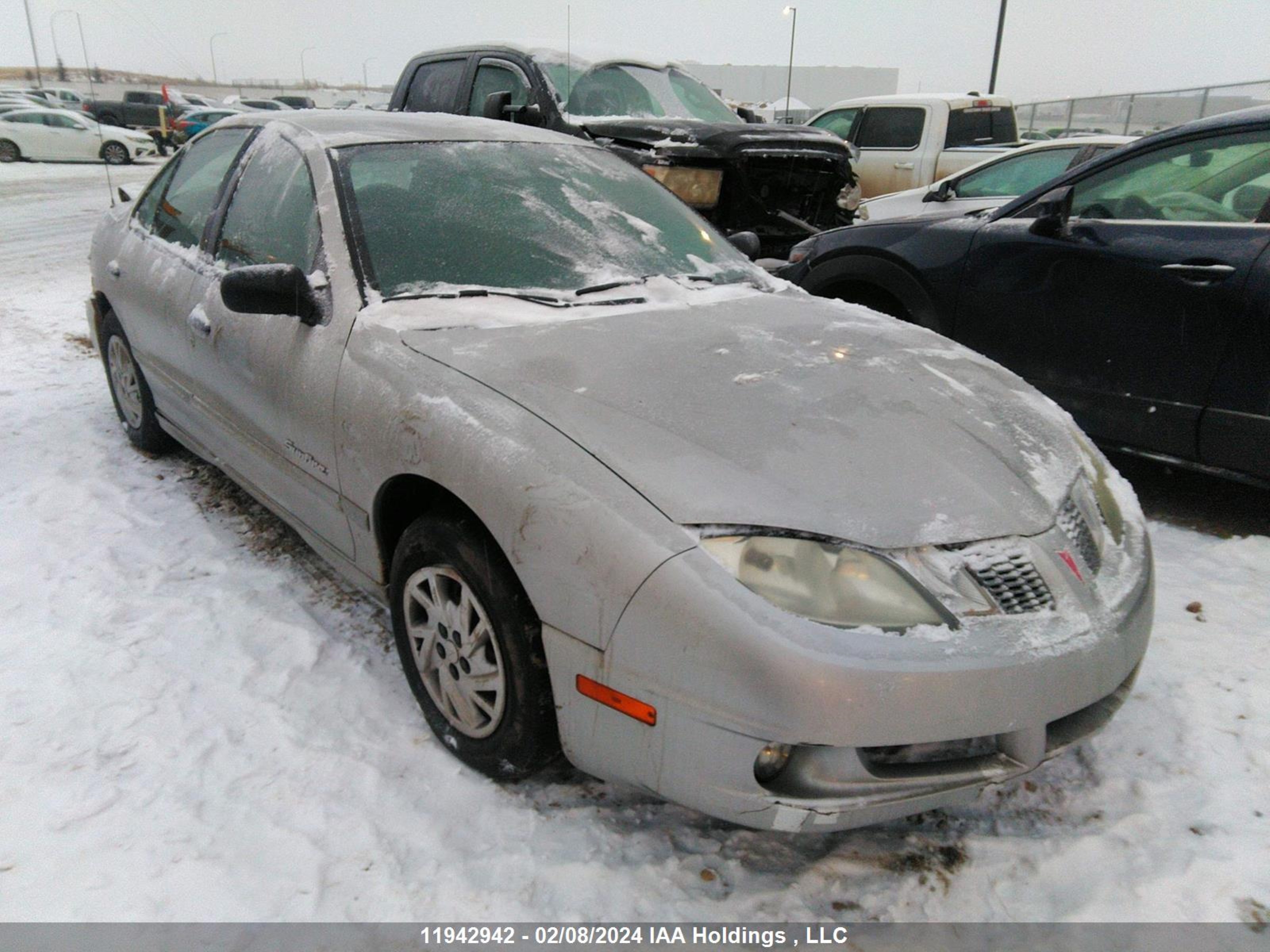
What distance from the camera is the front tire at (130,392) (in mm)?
4062

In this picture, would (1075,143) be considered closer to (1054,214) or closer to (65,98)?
(1054,214)

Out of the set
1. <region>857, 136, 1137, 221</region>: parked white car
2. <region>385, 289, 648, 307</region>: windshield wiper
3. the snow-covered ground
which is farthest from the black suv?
<region>857, 136, 1137, 221</region>: parked white car

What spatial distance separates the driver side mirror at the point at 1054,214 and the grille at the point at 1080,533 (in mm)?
2142

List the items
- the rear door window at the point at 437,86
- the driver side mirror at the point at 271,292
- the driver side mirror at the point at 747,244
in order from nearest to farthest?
the driver side mirror at the point at 271,292
the driver side mirror at the point at 747,244
the rear door window at the point at 437,86

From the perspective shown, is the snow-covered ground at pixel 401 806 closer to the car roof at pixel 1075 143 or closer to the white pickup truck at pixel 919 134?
the car roof at pixel 1075 143

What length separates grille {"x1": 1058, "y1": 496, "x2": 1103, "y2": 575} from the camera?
6.73 ft

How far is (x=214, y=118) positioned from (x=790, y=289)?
96.1 ft

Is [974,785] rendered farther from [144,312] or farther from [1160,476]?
[144,312]

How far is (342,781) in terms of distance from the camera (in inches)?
89.5

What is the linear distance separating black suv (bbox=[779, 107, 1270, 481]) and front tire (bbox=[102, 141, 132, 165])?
25.1 metres

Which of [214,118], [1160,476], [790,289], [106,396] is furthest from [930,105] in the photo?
[214,118]

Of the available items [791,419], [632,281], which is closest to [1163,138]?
[632,281]

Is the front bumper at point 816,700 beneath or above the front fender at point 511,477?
beneath

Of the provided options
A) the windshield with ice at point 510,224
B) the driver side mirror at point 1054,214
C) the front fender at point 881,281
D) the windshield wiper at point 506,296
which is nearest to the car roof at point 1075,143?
the front fender at point 881,281
